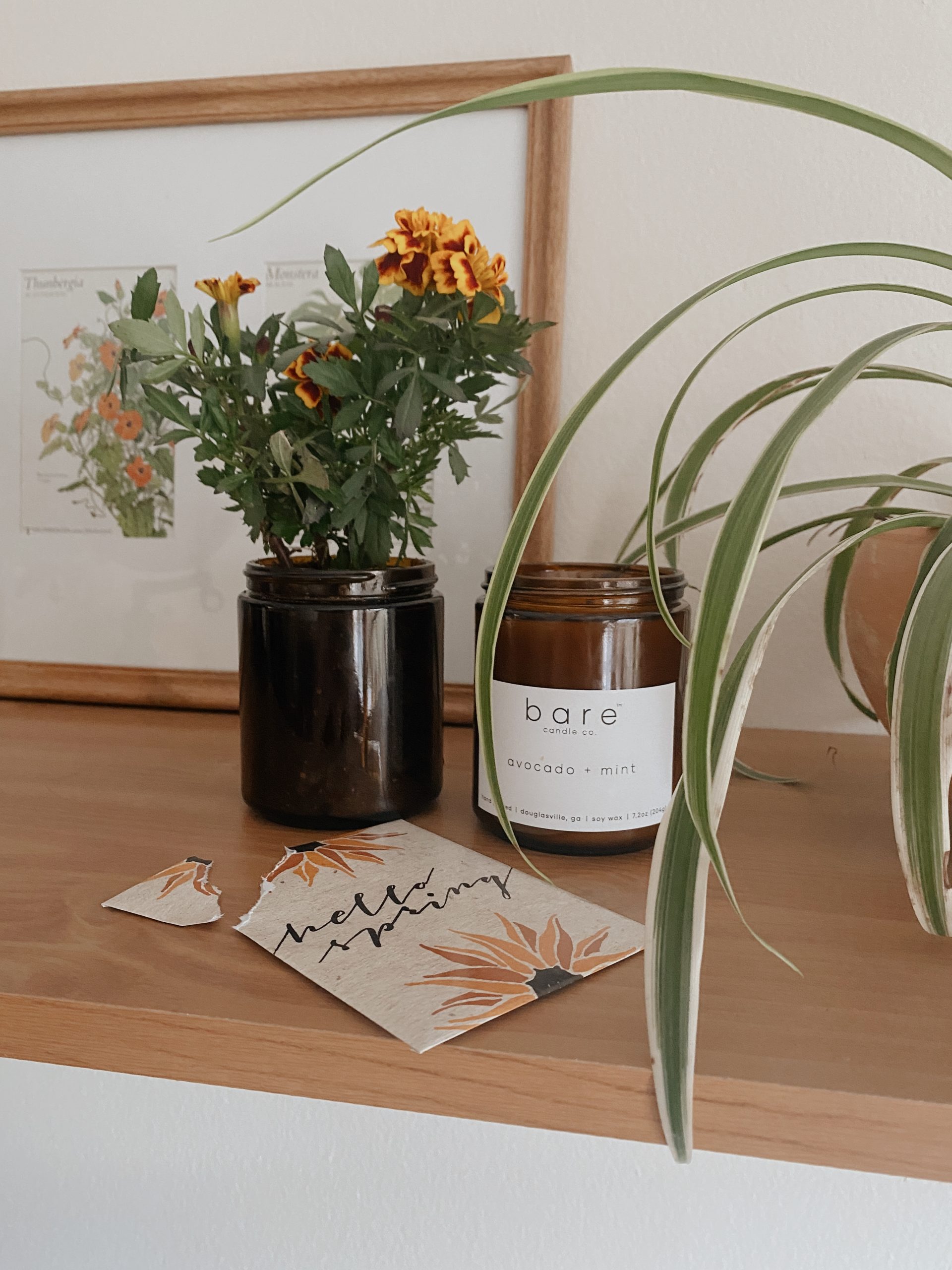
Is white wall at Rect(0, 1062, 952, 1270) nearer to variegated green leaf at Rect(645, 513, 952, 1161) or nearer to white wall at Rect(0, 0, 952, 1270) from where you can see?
white wall at Rect(0, 0, 952, 1270)

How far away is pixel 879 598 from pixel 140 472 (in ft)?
1.74

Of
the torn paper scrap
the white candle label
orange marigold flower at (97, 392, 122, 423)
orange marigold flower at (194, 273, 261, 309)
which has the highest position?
orange marigold flower at (194, 273, 261, 309)

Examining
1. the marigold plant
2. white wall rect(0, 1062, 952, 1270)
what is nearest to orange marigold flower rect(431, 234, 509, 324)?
the marigold plant

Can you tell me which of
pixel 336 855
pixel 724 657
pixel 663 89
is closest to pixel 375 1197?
pixel 336 855

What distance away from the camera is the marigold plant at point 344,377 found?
0.46 m

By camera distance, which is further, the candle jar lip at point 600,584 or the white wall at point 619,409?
the white wall at point 619,409

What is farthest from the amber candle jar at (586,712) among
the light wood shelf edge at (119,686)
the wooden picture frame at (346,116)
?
the light wood shelf edge at (119,686)

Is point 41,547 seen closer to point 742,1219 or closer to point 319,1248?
point 319,1248

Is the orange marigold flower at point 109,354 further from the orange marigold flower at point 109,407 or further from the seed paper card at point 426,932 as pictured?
the seed paper card at point 426,932

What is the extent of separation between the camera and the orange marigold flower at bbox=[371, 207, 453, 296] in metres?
0.46

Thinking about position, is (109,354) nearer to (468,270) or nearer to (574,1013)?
(468,270)

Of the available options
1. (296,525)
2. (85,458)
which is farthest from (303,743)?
(85,458)

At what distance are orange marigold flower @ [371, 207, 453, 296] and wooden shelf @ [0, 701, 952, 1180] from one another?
28 cm

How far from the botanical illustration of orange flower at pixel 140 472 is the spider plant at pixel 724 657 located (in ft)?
1.41
